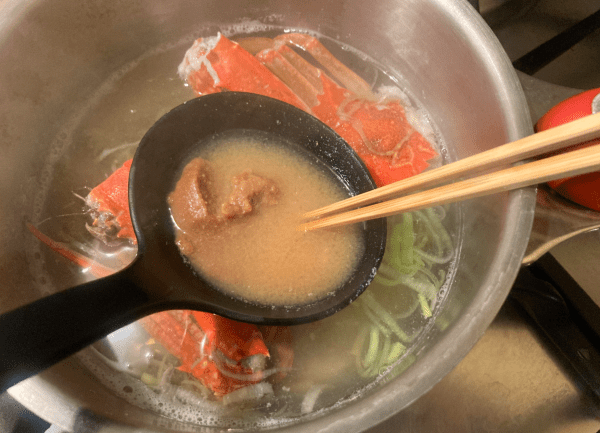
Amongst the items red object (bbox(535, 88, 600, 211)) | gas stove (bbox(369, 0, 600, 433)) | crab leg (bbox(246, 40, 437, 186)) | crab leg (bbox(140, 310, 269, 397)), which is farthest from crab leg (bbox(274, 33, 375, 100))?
crab leg (bbox(140, 310, 269, 397))

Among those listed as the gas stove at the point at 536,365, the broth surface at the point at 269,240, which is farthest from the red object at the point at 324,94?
the gas stove at the point at 536,365

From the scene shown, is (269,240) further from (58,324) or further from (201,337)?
(58,324)

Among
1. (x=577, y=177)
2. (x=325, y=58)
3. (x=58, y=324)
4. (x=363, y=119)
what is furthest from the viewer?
(x=325, y=58)

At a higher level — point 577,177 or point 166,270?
point 166,270

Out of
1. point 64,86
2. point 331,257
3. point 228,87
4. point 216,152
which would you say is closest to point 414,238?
point 331,257

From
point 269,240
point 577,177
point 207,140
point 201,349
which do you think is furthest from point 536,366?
point 207,140

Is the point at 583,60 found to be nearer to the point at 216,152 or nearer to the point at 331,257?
the point at 331,257
